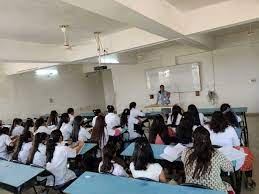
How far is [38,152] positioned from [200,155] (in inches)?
91.5

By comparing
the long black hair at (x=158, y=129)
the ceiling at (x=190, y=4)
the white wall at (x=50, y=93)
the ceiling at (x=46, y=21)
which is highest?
the ceiling at (x=190, y=4)

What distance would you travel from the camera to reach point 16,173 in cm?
294

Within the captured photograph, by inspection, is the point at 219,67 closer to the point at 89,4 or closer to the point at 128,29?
the point at 128,29

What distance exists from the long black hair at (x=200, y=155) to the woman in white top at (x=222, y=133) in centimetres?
103

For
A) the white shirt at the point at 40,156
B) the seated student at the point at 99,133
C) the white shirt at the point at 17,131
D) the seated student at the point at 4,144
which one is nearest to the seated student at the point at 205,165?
the white shirt at the point at 40,156

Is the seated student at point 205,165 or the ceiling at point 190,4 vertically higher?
the ceiling at point 190,4

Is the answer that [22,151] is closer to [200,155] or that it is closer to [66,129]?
[66,129]

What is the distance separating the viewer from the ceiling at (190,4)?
3.64 m

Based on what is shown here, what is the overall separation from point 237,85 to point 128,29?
5138 millimetres

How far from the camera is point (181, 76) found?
934 cm

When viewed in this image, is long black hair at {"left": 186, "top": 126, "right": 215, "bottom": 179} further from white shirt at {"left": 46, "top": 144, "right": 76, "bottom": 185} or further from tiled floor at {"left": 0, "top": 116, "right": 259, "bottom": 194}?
white shirt at {"left": 46, "top": 144, "right": 76, "bottom": 185}

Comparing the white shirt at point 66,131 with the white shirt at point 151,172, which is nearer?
the white shirt at point 151,172

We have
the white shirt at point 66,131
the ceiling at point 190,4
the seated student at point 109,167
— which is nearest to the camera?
the seated student at point 109,167

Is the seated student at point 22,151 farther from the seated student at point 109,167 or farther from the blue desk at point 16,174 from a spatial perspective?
the seated student at point 109,167
